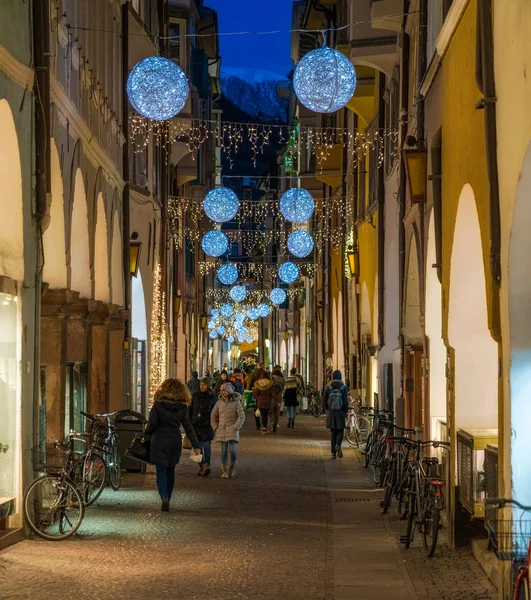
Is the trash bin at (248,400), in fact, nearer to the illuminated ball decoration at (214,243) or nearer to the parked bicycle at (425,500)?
the illuminated ball decoration at (214,243)

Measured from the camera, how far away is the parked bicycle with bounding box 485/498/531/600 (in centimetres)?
721

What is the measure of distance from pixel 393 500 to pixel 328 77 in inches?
242

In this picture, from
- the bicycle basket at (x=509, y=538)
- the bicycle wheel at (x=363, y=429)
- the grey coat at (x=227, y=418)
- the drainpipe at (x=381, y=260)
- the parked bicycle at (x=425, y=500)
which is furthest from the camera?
the bicycle wheel at (x=363, y=429)

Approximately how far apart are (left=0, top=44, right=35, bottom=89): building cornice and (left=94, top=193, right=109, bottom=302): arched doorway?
8503 millimetres

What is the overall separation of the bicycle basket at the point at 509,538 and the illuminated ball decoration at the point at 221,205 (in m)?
19.3

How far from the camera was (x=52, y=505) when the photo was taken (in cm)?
1354

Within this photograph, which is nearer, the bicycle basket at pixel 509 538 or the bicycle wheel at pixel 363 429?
the bicycle basket at pixel 509 538

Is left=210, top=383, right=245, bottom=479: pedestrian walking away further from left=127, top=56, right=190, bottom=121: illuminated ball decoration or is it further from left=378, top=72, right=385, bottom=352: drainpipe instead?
left=378, top=72, right=385, bottom=352: drainpipe

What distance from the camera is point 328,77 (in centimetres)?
1700

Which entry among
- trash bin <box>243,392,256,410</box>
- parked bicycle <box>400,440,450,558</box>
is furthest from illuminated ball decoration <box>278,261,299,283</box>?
parked bicycle <box>400,440,450,558</box>

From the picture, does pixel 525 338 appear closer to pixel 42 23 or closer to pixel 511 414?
pixel 511 414

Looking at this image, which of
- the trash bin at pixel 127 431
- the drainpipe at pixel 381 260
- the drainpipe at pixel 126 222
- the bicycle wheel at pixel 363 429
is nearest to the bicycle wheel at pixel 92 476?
the trash bin at pixel 127 431

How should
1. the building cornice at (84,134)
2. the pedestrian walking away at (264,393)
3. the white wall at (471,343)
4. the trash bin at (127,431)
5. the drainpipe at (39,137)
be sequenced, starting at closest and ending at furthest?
the white wall at (471,343) < the drainpipe at (39,137) < the building cornice at (84,134) < the trash bin at (127,431) < the pedestrian walking away at (264,393)

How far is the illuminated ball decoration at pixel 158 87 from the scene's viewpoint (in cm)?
1723
